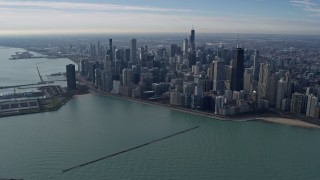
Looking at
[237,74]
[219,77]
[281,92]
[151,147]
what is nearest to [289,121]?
[281,92]

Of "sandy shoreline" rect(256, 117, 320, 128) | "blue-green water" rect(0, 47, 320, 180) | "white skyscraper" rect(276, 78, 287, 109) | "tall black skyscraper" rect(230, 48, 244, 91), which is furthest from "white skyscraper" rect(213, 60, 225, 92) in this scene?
"sandy shoreline" rect(256, 117, 320, 128)

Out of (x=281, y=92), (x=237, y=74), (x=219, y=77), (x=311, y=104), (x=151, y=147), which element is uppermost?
(x=237, y=74)

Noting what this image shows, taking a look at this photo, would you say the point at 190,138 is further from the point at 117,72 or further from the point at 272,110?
the point at 117,72

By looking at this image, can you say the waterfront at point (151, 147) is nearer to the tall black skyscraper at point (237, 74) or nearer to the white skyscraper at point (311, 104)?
the white skyscraper at point (311, 104)

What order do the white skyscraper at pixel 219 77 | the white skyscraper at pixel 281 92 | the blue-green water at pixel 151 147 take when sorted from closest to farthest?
1. the blue-green water at pixel 151 147
2. the white skyscraper at pixel 281 92
3. the white skyscraper at pixel 219 77

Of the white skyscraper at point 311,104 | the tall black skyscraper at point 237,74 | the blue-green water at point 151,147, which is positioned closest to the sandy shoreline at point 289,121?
the blue-green water at point 151,147

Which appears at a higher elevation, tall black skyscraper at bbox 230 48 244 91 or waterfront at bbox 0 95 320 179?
tall black skyscraper at bbox 230 48 244 91

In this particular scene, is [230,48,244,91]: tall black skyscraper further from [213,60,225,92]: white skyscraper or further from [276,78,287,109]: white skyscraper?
[276,78,287,109]: white skyscraper

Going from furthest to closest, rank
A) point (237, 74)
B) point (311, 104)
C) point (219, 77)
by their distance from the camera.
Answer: point (219, 77) < point (237, 74) < point (311, 104)

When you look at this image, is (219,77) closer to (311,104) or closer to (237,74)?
(237,74)
